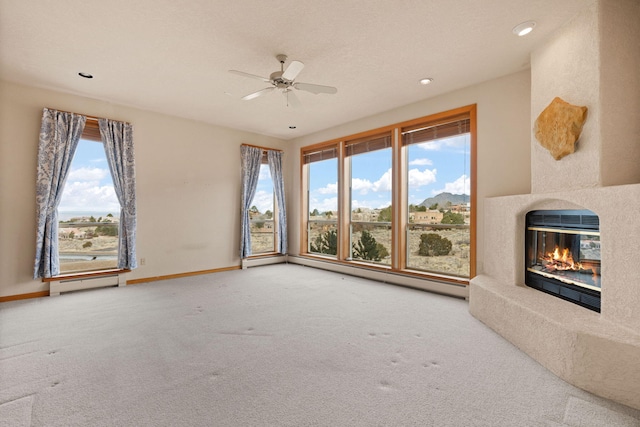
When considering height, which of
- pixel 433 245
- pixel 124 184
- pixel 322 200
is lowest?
pixel 433 245

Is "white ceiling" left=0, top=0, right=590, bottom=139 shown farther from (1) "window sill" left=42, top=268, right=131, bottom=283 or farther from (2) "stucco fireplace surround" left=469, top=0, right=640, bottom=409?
(1) "window sill" left=42, top=268, right=131, bottom=283

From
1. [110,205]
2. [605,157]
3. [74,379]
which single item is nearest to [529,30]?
[605,157]

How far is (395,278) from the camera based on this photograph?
470 centimetres

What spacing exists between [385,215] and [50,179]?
4.95 meters

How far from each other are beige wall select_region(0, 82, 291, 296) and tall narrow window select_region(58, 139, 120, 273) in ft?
1.15

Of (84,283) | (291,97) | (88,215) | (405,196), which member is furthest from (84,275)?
(405,196)

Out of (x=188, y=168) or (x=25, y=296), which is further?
(x=188, y=168)

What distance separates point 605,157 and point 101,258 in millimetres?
6152

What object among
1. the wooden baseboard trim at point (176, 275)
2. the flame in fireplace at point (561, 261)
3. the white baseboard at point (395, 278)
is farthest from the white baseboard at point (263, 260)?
the flame in fireplace at point (561, 261)

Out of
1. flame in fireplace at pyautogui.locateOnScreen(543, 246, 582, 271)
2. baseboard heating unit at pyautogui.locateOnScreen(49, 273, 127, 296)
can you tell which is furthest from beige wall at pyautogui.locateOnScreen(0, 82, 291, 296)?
flame in fireplace at pyautogui.locateOnScreen(543, 246, 582, 271)

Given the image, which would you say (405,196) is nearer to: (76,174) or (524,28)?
(524,28)

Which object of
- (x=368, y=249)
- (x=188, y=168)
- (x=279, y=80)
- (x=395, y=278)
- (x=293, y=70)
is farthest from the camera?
(x=368, y=249)

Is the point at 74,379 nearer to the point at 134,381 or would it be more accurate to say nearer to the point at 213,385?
the point at 134,381

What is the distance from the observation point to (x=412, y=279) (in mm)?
4480
